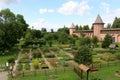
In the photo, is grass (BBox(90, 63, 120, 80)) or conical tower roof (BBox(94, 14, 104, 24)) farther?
conical tower roof (BBox(94, 14, 104, 24))

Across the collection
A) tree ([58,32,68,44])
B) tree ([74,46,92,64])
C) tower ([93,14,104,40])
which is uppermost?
tower ([93,14,104,40])

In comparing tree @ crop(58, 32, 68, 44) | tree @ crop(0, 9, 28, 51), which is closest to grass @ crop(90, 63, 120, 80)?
tree @ crop(0, 9, 28, 51)

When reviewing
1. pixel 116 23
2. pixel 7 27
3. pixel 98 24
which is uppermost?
pixel 116 23

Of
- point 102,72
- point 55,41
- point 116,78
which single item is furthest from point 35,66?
point 55,41

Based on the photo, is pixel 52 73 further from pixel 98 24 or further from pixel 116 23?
pixel 116 23

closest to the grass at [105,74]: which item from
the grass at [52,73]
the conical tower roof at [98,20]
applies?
the grass at [52,73]

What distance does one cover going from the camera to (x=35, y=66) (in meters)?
27.2

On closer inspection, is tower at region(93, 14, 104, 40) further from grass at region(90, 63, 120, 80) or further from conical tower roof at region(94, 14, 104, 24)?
grass at region(90, 63, 120, 80)

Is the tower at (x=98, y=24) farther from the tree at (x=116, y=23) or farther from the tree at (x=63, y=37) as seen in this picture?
A: the tree at (x=116, y=23)

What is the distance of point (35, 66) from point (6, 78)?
578cm

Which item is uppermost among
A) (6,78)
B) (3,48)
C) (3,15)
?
(3,15)

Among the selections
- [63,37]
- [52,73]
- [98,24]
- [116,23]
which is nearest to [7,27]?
[52,73]

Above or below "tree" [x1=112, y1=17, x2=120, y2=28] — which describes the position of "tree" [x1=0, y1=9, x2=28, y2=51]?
below

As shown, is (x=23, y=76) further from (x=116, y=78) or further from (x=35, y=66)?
(x=116, y=78)
